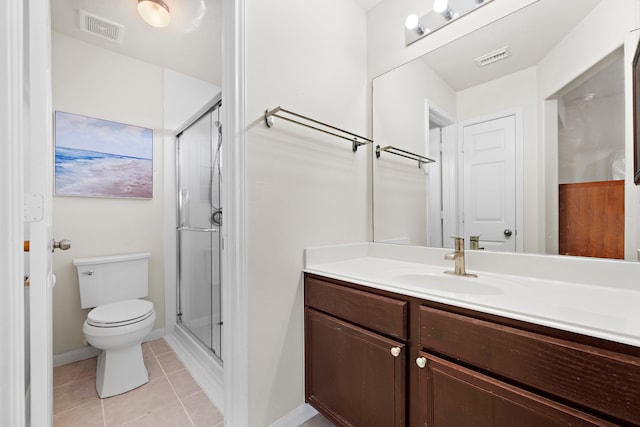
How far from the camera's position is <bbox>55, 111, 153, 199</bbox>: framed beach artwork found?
196cm

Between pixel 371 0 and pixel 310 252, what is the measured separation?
167cm

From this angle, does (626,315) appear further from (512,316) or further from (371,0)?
(371,0)

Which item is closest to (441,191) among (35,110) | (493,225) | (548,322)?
(493,225)

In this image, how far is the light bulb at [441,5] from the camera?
4.68ft

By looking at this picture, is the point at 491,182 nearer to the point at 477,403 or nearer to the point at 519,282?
the point at 519,282

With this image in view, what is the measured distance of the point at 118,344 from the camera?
163 centimetres

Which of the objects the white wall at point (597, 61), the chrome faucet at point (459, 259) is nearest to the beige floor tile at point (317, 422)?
the chrome faucet at point (459, 259)

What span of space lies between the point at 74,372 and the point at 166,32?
8.23 feet

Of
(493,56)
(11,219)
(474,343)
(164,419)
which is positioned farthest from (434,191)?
(164,419)

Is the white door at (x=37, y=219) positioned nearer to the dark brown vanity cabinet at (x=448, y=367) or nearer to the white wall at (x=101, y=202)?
the dark brown vanity cabinet at (x=448, y=367)

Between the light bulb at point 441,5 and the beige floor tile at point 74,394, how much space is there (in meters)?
2.95

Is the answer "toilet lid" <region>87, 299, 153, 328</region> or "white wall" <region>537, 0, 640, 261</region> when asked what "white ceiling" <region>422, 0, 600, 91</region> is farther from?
"toilet lid" <region>87, 299, 153, 328</region>

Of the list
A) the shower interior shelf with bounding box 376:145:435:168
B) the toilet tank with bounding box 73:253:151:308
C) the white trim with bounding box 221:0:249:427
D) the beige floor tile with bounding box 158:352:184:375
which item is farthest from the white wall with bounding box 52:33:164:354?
the shower interior shelf with bounding box 376:145:435:168

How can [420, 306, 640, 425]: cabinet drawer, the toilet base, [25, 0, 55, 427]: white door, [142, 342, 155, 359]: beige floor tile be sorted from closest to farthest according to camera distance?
[420, 306, 640, 425]: cabinet drawer, [25, 0, 55, 427]: white door, the toilet base, [142, 342, 155, 359]: beige floor tile
